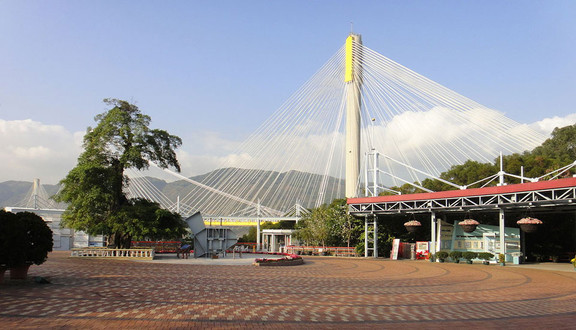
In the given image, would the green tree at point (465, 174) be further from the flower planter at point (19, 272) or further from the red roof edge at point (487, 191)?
the flower planter at point (19, 272)

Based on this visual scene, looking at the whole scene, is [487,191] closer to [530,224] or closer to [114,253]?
[530,224]

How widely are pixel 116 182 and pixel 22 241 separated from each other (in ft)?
54.4

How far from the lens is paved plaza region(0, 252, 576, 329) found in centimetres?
810

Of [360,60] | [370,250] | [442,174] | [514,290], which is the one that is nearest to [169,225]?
[370,250]

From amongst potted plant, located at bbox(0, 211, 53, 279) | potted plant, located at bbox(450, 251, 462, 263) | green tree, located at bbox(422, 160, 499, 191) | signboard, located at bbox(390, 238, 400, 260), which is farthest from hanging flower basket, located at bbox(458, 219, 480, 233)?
green tree, located at bbox(422, 160, 499, 191)

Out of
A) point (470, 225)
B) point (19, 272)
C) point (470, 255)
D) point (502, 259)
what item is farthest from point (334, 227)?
point (19, 272)

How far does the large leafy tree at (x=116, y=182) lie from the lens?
27.3 m

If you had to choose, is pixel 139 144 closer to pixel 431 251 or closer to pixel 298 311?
pixel 431 251

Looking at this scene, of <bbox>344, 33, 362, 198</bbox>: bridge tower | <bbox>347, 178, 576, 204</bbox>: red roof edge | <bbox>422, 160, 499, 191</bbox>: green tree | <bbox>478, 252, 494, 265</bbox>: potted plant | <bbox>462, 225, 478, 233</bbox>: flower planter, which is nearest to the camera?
<bbox>347, 178, 576, 204</bbox>: red roof edge

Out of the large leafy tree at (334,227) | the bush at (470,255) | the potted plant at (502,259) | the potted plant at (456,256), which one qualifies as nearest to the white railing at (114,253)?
the large leafy tree at (334,227)

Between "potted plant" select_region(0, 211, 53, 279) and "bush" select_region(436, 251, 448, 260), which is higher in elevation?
"potted plant" select_region(0, 211, 53, 279)

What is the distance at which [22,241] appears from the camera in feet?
40.6

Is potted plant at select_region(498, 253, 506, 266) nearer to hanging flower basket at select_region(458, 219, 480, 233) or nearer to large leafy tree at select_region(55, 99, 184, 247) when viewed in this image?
Answer: hanging flower basket at select_region(458, 219, 480, 233)

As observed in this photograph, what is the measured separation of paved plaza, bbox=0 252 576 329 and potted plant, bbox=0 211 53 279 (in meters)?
0.59
